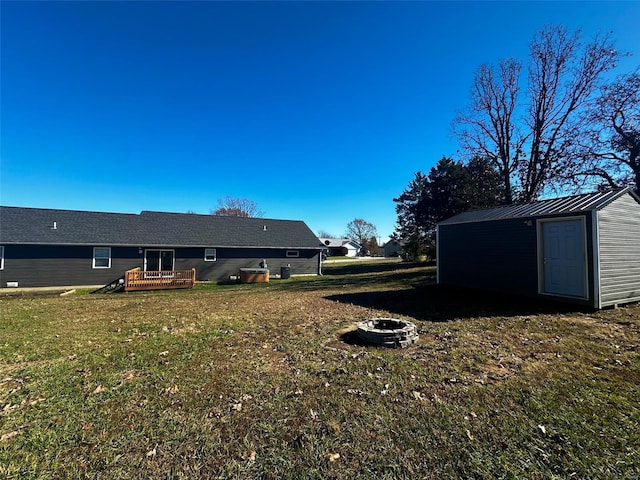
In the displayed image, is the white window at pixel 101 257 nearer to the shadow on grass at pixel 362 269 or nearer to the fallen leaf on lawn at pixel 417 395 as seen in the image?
the shadow on grass at pixel 362 269

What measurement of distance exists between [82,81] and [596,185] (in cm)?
2874

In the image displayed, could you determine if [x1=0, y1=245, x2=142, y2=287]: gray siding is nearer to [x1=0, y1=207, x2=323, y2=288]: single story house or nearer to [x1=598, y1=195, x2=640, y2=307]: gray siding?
[x1=0, y1=207, x2=323, y2=288]: single story house

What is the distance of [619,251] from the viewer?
8.29m

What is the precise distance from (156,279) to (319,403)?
15.0 meters

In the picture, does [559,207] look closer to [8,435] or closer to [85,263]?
[8,435]

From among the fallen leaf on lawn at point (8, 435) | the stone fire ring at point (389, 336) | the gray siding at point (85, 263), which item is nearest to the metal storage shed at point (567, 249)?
the stone fire ring at point (389, 336)

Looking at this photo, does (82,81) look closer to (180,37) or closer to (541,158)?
(180,37)

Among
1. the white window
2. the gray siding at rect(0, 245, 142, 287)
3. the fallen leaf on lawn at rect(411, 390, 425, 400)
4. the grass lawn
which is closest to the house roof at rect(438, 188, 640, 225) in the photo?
the grass lawn

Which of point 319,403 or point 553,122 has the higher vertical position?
point 553,122

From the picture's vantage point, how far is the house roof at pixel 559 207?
8.12m

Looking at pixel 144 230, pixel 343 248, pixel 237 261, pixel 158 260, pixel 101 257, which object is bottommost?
pixel 237 261

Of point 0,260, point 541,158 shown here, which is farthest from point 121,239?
point 541,158

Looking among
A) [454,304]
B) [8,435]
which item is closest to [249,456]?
[8,435]

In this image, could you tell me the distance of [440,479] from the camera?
2.08 metres
